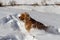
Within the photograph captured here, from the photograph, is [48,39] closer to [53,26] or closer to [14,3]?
[53,26]

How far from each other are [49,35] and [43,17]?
0.42 m

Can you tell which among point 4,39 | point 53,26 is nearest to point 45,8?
point 53,26

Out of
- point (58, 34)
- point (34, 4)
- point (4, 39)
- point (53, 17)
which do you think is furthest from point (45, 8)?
point (4, 39)

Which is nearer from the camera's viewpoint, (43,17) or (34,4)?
(43,17)

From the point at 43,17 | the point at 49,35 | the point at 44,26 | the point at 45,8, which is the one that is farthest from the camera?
the point at 45,8

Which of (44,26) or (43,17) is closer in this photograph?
(44,26)

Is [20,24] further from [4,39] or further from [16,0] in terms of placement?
[16,0]

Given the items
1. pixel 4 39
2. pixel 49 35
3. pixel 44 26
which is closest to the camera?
pixel 4 39

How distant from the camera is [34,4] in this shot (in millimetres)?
2078

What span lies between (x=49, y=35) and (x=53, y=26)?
16 centimetres

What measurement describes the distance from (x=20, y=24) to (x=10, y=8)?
0.72m

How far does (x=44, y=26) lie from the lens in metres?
1.42

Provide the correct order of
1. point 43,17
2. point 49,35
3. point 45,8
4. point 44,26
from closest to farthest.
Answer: point 49,35 < point 44,26 < point 43,17 < point 45,8

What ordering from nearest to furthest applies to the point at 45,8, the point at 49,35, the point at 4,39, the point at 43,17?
the point at 4,39
the point at 49,35
the point at 43,17
the point at 45,8
